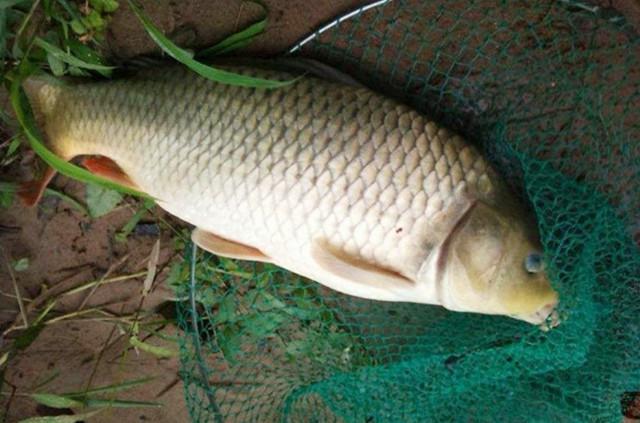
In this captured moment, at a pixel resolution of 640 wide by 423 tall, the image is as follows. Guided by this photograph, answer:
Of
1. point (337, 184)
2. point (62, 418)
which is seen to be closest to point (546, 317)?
point (337, 184)

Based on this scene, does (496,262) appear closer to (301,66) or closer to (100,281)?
(301,66)

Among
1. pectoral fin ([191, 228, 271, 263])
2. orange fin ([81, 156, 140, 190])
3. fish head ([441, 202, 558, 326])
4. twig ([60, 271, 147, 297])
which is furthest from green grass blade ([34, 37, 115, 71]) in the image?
fish head ([441, 202, 558, 326])

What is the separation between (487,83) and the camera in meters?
1.94

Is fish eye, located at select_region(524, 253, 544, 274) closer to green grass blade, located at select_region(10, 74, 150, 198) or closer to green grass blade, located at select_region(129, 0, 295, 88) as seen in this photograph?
green grass blade, located at select_region(129, 0, 295, 88)

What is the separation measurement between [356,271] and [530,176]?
499mm

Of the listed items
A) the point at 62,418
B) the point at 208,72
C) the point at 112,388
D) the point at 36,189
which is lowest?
the point at 62,418

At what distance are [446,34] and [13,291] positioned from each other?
151cm

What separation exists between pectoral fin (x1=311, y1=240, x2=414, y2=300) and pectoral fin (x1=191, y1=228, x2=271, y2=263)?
188mm

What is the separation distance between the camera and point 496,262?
5.57 feet

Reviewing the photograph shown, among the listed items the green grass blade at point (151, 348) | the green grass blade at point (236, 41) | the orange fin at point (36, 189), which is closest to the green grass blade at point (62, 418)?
the green grass blade at point (151, 348)

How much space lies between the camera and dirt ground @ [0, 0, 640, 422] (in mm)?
2010

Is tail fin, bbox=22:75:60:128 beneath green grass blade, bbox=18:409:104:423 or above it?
above

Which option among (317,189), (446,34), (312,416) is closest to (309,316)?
(312,416)

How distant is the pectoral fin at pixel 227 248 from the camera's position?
6.20ft
